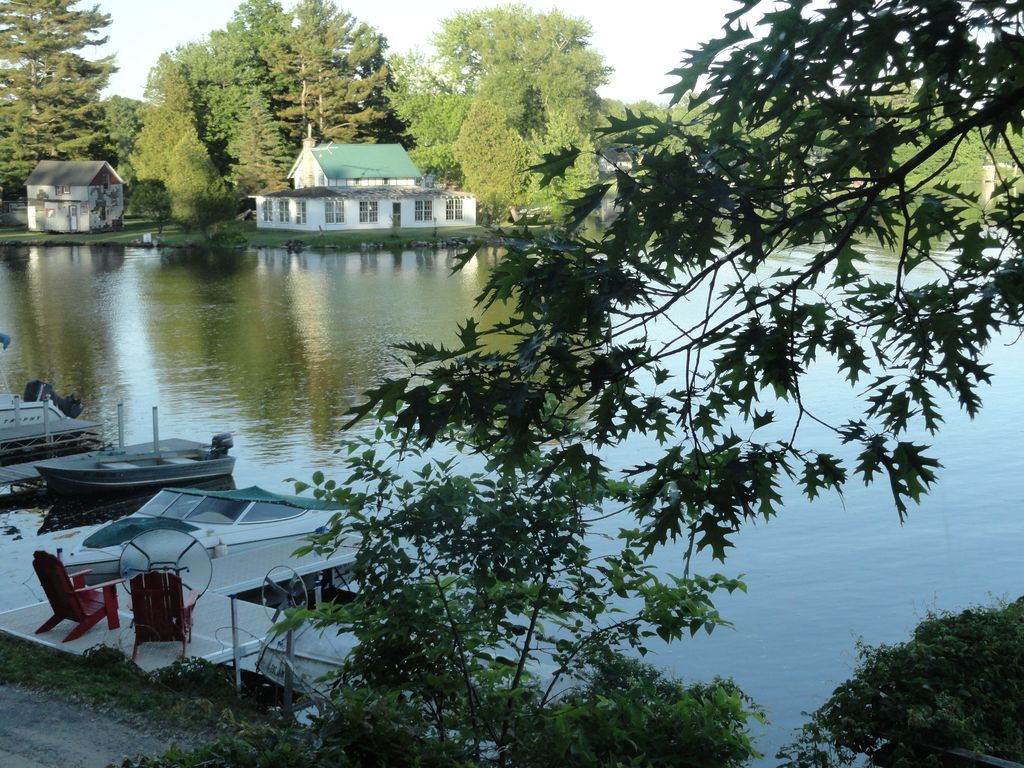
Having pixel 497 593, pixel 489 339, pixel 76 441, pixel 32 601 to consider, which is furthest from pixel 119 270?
pixel 497 593

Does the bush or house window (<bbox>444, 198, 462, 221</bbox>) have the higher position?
house window (<bbox>444, 198, 462, 221</bbox>)

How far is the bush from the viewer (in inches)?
296

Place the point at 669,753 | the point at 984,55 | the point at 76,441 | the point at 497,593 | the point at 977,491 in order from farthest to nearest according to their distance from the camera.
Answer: the point at 76,441 → the point at 977,491 → the point at 497,593 → the point at 669,753 → the point at 984,55

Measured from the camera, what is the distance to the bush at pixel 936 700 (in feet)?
24.7

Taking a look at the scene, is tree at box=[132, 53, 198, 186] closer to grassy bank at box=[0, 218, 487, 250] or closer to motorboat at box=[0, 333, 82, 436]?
grassy bank at box=[0, 218, 487, 250]

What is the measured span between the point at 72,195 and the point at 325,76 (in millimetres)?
22581

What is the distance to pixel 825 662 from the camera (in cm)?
1445

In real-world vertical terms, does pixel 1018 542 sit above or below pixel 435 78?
below

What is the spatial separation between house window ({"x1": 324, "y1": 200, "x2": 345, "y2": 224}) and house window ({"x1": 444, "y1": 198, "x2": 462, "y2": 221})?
832 centimetres

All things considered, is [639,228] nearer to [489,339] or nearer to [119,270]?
[489,339]

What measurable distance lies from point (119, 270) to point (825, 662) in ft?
185

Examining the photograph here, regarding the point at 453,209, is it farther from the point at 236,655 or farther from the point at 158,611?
the point at 236,655

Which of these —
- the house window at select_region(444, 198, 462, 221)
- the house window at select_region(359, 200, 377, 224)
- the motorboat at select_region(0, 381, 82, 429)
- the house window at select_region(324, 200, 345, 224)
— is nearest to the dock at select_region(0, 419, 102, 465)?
the motorboat at select_region(0, 381, 82, 429)

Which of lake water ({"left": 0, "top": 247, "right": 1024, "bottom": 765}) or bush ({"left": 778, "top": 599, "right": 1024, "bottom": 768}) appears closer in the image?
bush ({"left": 778, "top": 599, "right": 1024, "bottom": 768})
